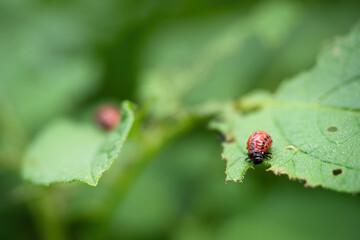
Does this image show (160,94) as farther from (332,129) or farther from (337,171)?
(337,171)

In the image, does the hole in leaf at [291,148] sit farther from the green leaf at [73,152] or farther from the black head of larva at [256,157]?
the green leaf at [73,152]

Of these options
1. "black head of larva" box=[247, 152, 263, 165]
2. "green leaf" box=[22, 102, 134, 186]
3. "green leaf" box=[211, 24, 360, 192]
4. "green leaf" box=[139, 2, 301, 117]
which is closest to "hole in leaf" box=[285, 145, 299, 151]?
"green leaf" box=[211, 24, 360, 192]

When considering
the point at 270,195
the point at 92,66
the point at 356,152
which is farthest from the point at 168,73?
the point at 356,152

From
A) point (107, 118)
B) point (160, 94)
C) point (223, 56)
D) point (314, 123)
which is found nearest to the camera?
point (314, 123)

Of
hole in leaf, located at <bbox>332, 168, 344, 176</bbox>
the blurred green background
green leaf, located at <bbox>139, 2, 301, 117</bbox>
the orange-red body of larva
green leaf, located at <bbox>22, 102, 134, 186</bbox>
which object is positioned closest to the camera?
hole in leaf, located at <bbox>332, 168, 344, 176</bbox>

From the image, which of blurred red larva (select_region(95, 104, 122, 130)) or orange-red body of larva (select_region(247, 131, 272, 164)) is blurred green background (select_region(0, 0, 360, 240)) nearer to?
blurred red larva (select_region(95, 104, 122, 130))

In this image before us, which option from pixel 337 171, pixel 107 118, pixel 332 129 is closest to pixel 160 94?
pixel 107 118
